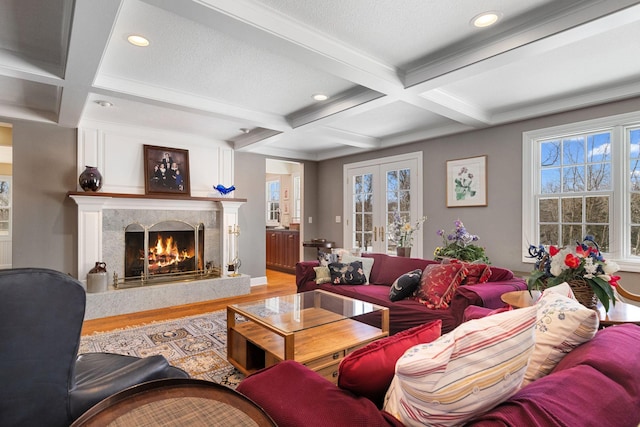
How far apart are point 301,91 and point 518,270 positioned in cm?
316

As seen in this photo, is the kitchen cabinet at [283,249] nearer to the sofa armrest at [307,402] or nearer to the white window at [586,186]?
the white window at [586,186]

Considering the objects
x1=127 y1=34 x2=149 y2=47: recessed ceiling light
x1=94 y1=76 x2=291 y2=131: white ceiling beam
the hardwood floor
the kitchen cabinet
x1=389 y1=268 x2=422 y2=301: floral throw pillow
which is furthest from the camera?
the kitchen cabinet

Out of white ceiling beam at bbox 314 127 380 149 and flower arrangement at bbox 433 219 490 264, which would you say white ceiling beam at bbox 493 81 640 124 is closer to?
flower arrangement at bbox 433 219 490 264

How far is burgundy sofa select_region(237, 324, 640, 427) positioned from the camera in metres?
0.80

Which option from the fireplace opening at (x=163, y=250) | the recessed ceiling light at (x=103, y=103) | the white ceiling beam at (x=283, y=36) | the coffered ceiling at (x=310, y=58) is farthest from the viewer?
the fireplace opening at (x=163, y=250)

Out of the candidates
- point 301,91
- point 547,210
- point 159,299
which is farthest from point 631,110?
point 159,299

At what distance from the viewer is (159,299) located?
14.1ft

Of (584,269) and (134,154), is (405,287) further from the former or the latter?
(134,154)

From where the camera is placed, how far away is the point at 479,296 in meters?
2.45

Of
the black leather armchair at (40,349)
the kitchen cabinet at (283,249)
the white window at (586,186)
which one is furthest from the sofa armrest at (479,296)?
the kitchen cabinet at (283,249)

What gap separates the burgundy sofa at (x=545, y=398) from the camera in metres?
0.80

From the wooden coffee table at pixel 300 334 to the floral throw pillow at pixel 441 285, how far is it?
537 mm

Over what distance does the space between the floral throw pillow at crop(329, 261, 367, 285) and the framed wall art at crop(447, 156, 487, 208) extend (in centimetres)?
170

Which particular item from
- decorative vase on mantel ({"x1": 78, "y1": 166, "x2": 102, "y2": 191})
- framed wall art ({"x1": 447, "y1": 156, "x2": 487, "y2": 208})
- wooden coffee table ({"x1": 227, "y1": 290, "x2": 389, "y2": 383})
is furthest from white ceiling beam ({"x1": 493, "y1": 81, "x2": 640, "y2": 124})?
decorative vase on mantel ({"x1": 78, "y1": 166, "x2": 102, "y2": 191})
